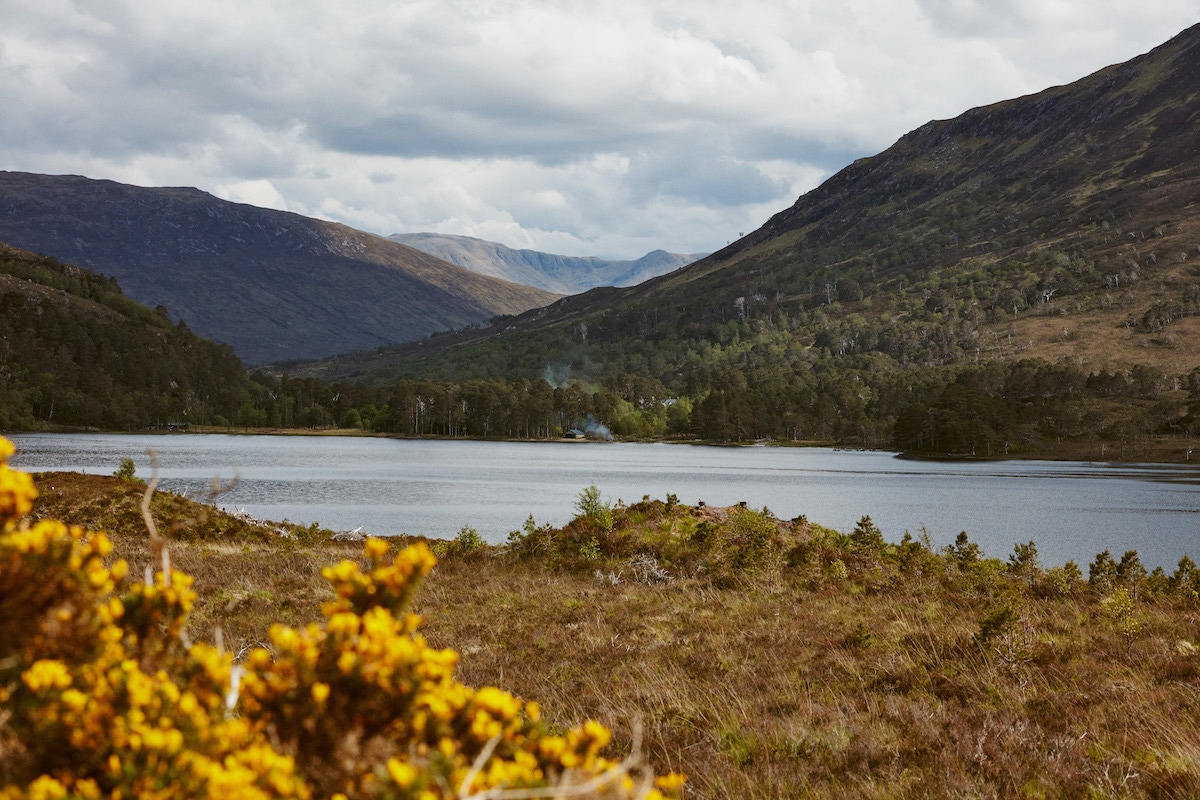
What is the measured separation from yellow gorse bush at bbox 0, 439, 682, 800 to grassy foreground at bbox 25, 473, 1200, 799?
0.53 m

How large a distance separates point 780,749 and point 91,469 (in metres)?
88.6

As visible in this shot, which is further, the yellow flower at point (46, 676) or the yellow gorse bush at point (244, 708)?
the yellow flower at point (46, 676)

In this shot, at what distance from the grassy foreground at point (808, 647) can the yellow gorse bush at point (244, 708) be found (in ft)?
1.73

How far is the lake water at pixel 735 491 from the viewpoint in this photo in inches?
2242

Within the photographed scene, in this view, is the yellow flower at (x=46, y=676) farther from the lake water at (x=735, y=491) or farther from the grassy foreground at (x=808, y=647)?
the lake water at (x=735, y=491)

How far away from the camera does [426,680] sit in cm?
338

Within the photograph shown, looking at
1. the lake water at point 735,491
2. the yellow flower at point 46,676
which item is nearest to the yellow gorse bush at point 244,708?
the yellow flower at point 46,676

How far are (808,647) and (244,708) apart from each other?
11927 millimetres

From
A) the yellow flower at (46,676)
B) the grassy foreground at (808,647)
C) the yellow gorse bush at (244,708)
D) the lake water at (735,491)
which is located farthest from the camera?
the lake water at (735,491)

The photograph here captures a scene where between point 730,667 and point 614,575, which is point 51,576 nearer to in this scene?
point 730,667

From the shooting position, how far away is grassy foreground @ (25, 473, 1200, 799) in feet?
28.1

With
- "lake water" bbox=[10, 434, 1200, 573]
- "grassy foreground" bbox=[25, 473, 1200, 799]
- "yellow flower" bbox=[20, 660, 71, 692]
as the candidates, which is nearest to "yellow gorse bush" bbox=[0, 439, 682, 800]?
"yellow flower" bbox=[20, 660, 71, 692]

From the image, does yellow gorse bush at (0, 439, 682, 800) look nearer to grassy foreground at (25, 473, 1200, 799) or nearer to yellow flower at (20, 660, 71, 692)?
yellow flower at (20, 660, 71, 692)

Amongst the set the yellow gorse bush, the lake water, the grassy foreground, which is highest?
the yellow gorse bush
